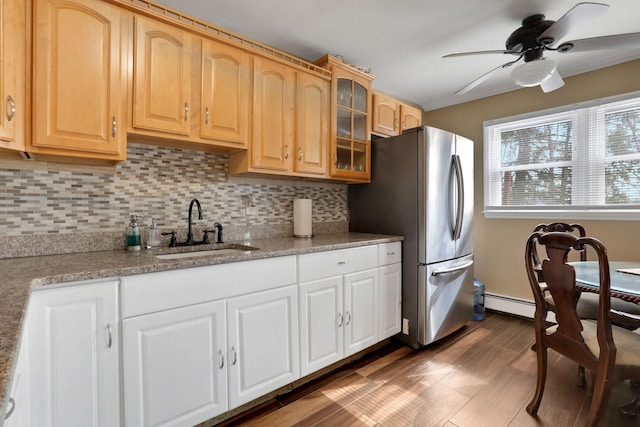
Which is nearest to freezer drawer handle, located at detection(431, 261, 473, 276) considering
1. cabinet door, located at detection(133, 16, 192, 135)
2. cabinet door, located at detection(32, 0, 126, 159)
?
cabinet door, located at detection(133, 16, 192, 135)

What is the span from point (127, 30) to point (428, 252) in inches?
94.3

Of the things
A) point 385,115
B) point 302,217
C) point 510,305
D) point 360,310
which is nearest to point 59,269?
point 302,217

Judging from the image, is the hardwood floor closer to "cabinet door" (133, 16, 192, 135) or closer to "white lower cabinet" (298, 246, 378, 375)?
"white lower cabinet" (298, 246, 378, 375)

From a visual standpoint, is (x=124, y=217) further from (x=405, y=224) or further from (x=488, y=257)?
(x=488, y=257)

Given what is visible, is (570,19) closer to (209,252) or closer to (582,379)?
(582,379)

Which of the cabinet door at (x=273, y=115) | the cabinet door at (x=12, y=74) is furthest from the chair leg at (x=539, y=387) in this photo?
the cabinet door at (x=12, y=74)

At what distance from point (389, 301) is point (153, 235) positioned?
1.77 m

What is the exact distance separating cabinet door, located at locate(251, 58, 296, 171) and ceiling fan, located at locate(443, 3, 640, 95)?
3.74ft

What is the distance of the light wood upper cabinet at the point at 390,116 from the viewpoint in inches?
115

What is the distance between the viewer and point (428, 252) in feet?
8.09

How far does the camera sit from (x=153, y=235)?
1906 mm

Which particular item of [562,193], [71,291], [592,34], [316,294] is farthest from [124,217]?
[562,193]

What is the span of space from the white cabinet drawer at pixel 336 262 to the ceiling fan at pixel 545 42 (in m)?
1.46

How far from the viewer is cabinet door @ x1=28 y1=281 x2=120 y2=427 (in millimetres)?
1110
